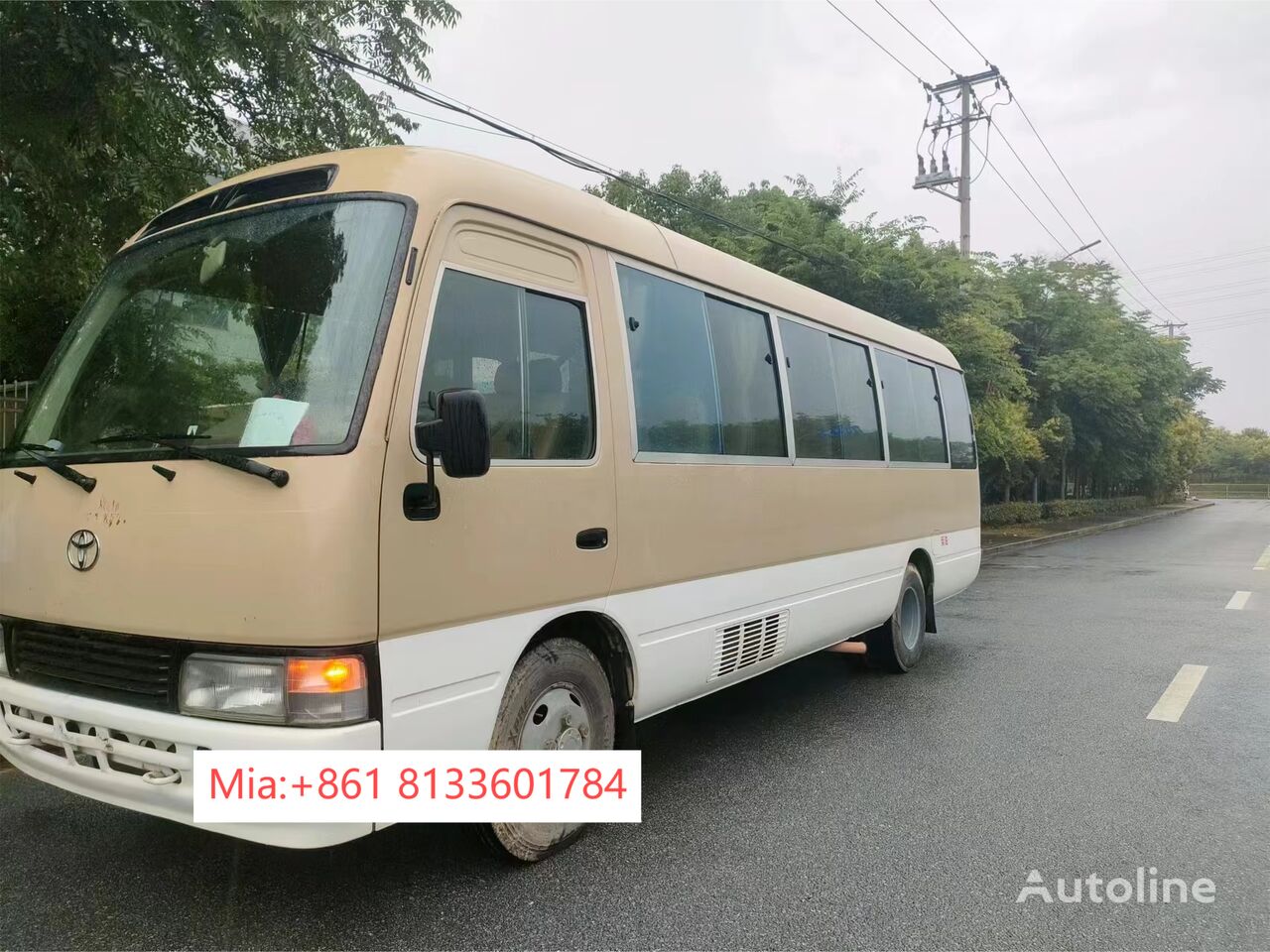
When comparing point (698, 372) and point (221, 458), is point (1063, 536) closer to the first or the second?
point (698, 372)

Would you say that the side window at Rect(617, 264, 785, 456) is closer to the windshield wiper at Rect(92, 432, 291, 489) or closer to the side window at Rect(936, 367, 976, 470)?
the windshield wiper at Rect(92, 432, 291, 489)

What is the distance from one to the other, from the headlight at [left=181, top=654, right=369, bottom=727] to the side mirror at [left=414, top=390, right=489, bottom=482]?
0.66 meters

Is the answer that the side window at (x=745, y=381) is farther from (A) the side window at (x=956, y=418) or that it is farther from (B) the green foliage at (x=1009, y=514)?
(B) the green foliage at (x=1009, y=514)

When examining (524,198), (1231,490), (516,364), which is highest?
(524,198)

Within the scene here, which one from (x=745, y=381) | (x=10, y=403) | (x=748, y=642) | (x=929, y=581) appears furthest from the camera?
(x=929, y=581)

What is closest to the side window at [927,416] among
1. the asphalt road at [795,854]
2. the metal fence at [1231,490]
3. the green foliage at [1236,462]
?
the asphalt road at [795,854]

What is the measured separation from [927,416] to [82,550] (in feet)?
21.2

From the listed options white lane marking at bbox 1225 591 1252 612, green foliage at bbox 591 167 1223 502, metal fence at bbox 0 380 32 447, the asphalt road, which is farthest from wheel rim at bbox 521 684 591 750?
green foliage at bbox 591 167 1223 502

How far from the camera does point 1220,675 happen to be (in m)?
7.16

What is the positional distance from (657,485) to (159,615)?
2.07 metres

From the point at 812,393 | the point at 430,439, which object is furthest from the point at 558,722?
the point at 812,393

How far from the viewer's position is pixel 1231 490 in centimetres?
7938

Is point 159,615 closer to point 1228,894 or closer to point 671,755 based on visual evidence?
point 671,755

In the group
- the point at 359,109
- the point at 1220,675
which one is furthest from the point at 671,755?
the point at 359,109
